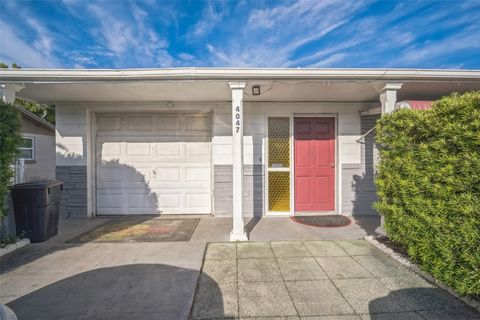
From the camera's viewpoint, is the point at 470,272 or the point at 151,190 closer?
the point at 470,272

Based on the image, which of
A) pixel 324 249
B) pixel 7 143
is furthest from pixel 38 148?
pixel 324 249

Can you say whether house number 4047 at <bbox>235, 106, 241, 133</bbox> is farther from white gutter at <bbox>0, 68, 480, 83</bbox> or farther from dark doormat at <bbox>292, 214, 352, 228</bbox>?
dark doormat at <bbox>292, 214, 352, 228</bbox>

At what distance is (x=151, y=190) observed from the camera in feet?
16.6

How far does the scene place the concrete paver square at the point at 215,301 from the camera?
1.93 meters

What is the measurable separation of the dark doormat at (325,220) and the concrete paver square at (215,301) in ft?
8.02

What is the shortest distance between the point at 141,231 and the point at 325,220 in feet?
11.2

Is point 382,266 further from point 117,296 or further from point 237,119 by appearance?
point 117,296

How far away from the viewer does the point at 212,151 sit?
486 cm

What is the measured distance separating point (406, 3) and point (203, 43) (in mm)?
4393

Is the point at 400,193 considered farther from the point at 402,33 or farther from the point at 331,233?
the point at 402,33

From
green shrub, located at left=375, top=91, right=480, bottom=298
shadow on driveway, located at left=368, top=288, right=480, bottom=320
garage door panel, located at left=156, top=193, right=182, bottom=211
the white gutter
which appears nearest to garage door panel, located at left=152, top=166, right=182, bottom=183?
garage door panel, located at left=156, top=193, right=182, bottom=211

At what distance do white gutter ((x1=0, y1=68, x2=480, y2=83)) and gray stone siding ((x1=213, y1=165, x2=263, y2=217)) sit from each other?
1.98 m

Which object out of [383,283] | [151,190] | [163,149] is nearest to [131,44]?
[163,149]

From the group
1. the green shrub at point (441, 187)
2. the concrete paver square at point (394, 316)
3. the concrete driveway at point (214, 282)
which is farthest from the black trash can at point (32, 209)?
the green shrub at point (441, 187)
